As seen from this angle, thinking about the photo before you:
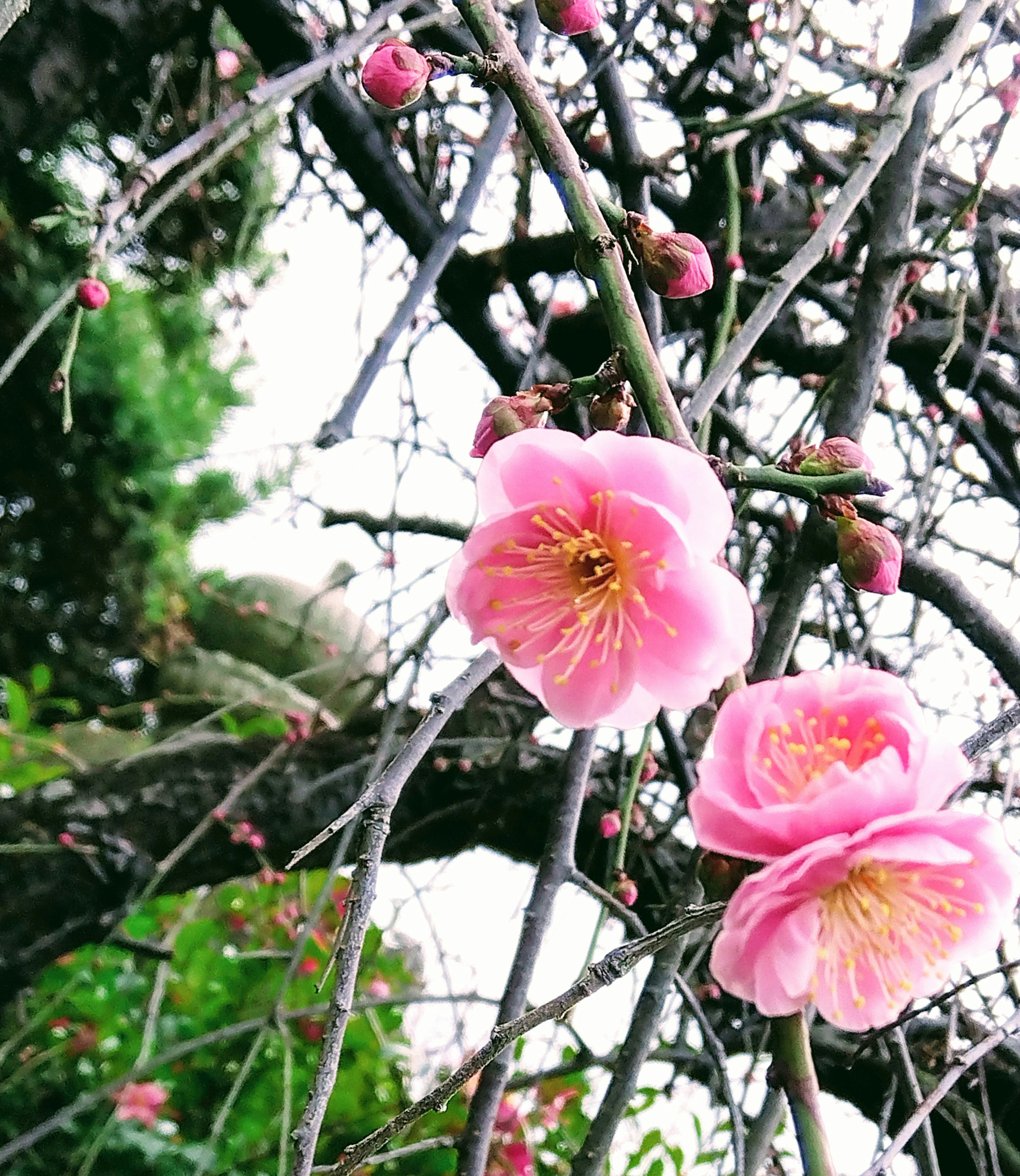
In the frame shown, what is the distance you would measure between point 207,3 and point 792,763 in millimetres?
1234

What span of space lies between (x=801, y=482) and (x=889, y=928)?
0.15m

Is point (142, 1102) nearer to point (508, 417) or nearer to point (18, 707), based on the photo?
point (18, 707)

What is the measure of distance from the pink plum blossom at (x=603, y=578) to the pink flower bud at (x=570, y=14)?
21 centimetres

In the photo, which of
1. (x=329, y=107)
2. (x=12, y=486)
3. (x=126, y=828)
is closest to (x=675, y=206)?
(x=329, y=107)

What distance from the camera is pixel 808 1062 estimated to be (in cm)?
26

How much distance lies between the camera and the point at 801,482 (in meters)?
0.34

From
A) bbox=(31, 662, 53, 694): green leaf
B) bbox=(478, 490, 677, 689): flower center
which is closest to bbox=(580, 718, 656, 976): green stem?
bbox=(478, 490, 677, 689): flower center

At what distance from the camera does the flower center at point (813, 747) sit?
0.99 ft

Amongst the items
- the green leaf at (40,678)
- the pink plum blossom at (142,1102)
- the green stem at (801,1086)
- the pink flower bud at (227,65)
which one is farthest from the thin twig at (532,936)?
the green leaf at (40,678)

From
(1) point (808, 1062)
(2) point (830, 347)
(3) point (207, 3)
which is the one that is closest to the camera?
(1) point (808, 1062)

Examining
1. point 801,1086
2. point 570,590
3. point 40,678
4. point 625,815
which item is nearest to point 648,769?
point 625,815

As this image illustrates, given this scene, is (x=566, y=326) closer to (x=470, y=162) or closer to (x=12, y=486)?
(x=470, y=162)

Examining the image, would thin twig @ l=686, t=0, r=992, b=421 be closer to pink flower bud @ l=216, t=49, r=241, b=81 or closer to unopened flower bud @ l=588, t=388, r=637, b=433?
unopened flower bud @ l=588, t=388, r=637, b=433

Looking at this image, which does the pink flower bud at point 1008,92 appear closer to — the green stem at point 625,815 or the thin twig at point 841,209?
the thin twig at point 841,209
